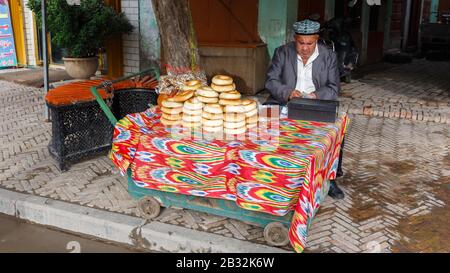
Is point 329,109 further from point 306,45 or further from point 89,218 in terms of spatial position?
point 89,218

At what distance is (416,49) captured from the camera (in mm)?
18500

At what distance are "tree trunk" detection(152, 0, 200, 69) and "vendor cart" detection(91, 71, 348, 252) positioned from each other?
4.70ft

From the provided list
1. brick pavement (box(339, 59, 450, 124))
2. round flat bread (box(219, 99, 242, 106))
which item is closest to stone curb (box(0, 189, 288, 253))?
round flat bread (box(219, 99, 242, 106))

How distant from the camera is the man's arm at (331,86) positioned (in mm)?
4629

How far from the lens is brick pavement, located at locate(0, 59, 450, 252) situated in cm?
400

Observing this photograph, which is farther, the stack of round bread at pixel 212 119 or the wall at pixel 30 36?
the wall at pixel 30 36

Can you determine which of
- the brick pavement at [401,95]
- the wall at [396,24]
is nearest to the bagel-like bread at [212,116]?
the brick pavement at [401,95]

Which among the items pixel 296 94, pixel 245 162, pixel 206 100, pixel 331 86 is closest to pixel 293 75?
pixel 296 94

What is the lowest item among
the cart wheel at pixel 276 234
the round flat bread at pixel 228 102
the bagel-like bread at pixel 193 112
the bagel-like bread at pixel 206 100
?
the cart wheel at pixel 276 234

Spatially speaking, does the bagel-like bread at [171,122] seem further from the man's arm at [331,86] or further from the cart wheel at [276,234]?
the man's arm at [331,86]

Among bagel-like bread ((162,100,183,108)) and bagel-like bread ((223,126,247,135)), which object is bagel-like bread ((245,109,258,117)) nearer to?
bagel-like bread ((223,126,247,135))

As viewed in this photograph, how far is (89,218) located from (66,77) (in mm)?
7918

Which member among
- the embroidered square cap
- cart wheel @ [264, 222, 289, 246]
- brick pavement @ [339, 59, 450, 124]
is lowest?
cart wheel @ [264, 222, 289, 246]
